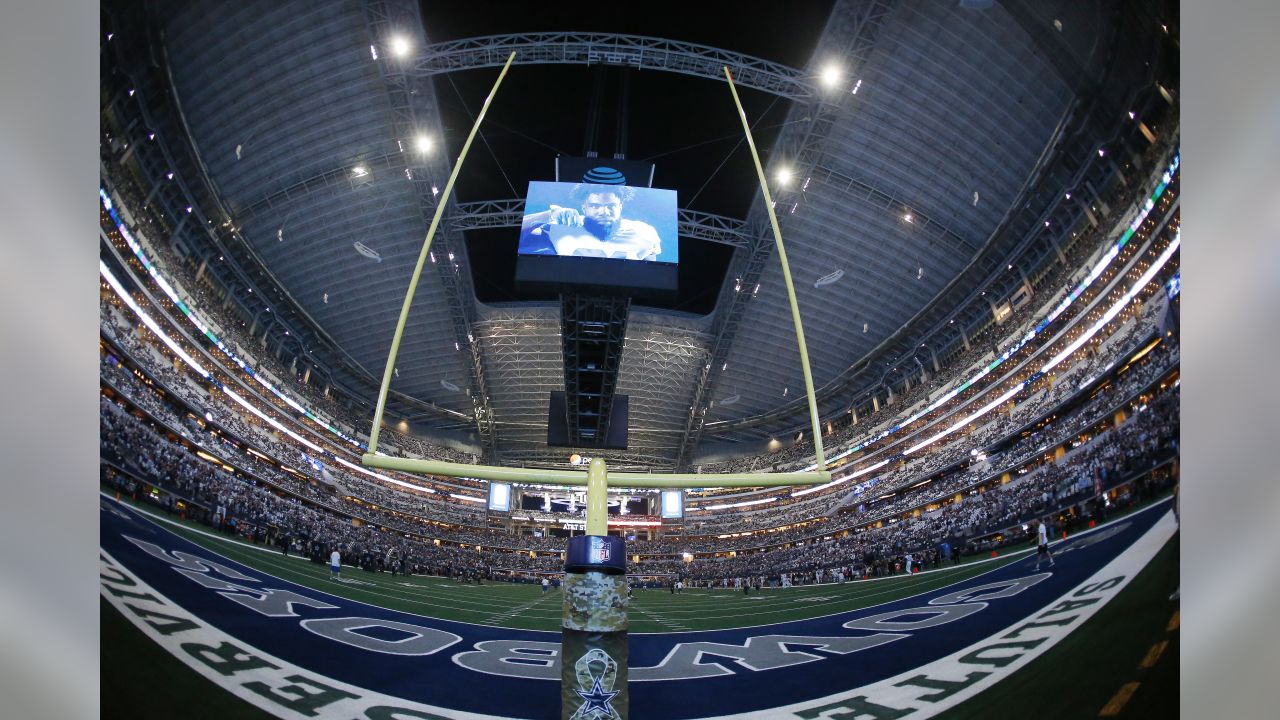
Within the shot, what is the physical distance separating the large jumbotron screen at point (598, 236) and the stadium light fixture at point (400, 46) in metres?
5.82

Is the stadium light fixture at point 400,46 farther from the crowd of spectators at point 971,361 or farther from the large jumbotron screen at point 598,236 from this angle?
the crowd of spectators at point 971,361

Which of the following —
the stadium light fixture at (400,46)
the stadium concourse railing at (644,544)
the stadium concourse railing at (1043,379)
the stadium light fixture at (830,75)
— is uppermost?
the stadium light fixture at (830,75)

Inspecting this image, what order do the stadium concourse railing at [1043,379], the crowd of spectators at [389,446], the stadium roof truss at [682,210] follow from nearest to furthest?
the crowd of spectators at [389,446]
the stadium concourse railing at [1043,379]
the stadium roof truss at [682,210]

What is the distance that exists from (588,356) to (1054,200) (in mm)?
6452

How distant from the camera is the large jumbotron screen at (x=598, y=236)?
15.7 ft

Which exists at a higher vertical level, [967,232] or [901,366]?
[967,232]

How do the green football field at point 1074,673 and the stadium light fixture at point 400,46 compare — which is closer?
the green football field at point 1074,673

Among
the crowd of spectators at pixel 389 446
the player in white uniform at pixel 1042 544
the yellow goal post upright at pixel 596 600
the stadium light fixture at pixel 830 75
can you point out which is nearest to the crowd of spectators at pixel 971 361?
the crowd of spectators at pixel 389 446

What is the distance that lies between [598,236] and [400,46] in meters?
6.44

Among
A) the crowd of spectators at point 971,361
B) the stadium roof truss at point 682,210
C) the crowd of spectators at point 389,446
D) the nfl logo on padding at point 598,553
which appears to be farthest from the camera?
the stadium roof truss at point 682,210

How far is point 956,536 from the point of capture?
7.22m
